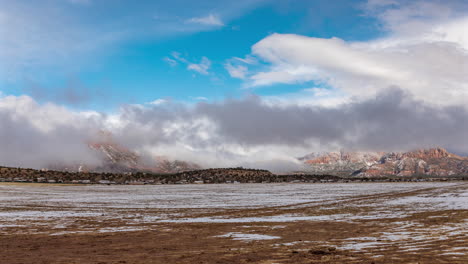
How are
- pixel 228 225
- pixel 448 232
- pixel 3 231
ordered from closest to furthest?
pixel 448 232
pixel 3 231
pixel 228 225

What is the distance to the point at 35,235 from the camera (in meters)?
22.4

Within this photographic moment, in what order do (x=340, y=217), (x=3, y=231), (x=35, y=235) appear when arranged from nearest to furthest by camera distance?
(x=35, y=235) < (x=3, y=231) < (x=340, y=217)

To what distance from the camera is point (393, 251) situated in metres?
15.3

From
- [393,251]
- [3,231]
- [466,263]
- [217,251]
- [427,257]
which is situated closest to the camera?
[466,263]

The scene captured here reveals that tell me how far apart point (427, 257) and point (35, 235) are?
790 inches

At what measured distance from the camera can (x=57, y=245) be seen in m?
19.4

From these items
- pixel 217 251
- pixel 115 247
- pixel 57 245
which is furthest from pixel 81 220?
pixel 217 251

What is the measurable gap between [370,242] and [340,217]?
12074 mm

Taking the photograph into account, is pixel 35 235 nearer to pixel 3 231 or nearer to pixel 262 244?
pixel 3 231

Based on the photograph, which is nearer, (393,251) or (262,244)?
(393,251)

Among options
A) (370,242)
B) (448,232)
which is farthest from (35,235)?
(448,232)

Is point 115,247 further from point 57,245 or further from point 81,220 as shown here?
point 81,220

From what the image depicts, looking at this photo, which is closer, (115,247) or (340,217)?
(115,247)

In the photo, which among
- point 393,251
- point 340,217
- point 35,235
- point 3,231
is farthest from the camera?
point 340,217
